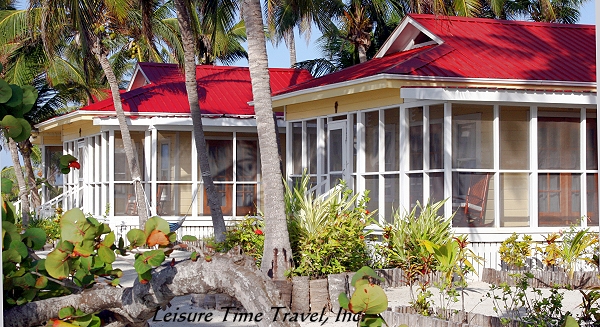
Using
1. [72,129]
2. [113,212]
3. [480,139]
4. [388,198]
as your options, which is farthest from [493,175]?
[72,129]

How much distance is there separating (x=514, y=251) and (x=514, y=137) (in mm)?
1997

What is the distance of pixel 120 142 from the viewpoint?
21.1 metres

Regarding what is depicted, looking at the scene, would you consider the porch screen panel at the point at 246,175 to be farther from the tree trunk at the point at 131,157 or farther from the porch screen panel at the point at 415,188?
the porch screen panel at the point at 415,188

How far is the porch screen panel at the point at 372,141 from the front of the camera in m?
15.2

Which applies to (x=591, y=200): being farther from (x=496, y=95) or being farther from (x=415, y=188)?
(x=415, y=188)

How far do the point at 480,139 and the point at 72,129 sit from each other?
582 inches

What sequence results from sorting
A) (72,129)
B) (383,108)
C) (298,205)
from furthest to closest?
1. (72,129)
2. (383,108)
3. (298,205)

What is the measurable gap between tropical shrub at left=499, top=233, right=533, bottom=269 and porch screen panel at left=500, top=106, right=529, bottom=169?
130cm

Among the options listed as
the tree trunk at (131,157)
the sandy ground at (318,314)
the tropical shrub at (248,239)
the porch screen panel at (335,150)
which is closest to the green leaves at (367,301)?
the sandy ground at (318,314)

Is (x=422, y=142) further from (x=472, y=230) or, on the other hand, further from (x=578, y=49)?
(x=578, y=49)

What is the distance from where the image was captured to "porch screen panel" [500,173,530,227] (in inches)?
547

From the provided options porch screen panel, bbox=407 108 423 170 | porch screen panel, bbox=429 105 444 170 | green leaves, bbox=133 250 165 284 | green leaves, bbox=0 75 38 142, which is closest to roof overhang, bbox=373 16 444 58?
porch screen panel, bbox=407 108 423 170

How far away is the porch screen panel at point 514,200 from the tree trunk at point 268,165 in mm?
5076

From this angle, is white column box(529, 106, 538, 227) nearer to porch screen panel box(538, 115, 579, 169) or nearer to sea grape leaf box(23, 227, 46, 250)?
porch screen panel box(538, 115, 579, 169)
